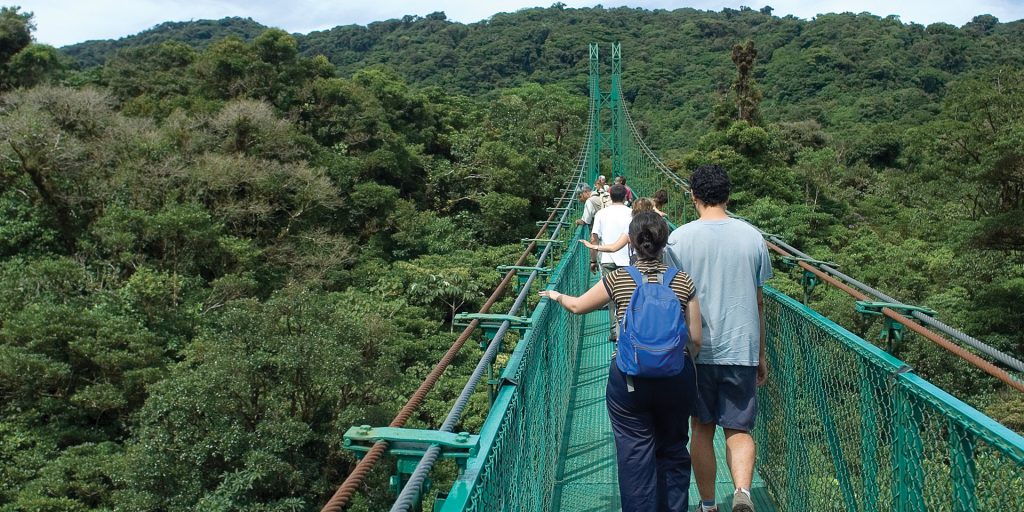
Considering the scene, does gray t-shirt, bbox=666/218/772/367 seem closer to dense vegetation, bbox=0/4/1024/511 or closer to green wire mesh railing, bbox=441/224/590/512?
green wire mesh railing, bbox=441/224/590/512

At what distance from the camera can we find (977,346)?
1225mm

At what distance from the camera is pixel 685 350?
5.24 feet

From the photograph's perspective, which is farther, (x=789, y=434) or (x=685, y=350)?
(x=789, y=434)

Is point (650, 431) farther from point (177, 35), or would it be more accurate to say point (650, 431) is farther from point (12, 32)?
point (177, 35)

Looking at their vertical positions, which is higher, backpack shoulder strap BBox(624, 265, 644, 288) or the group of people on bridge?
backpack shoulder strap BBox(624, 265, 644, 288)

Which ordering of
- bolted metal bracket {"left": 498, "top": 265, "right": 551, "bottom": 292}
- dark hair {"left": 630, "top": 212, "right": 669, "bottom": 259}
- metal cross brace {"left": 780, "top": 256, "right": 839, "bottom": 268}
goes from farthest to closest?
bolted metal bracket {"left": 498, "top": 265, "right": 551, "bottom": 292}
metal cross brace {"left": 780, "top": 256, "right": 839, "bottom": 268}
dark hair {"left": 630, "top": 212, "right": 669, "bottom": 259}

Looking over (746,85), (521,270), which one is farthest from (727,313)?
(746,85)

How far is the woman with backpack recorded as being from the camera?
1535 millimetres

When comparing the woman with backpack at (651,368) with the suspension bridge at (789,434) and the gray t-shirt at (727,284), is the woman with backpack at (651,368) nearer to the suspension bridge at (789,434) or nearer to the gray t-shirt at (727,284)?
the gray t-shirt at (727,284)

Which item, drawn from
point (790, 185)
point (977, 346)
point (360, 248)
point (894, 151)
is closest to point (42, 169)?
point (360, 248)

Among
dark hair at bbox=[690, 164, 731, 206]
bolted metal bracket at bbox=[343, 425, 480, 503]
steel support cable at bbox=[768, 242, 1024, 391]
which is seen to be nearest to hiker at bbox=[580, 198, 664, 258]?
dark hair at bbox=[690, 164, 731, 206]

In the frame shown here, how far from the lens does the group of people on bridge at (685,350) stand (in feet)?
5.17

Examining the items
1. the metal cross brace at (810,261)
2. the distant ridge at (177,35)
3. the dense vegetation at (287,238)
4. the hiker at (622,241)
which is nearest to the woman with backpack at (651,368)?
the metal cross brace at (810,261)

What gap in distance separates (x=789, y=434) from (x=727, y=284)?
62cm
